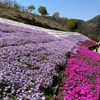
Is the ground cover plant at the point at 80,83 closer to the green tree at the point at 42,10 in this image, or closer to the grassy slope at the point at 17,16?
the grassy slope at the point at 17,16

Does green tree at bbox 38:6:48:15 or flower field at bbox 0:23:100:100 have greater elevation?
green tree at bbox 38:6:48:15

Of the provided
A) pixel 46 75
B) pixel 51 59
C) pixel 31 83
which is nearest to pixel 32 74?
pixel 46 75

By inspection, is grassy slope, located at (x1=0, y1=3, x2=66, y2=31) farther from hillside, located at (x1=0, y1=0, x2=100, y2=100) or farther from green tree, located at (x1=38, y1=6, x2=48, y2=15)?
hillside, located at (x1=0, y1=0, x2=100, y2=100)

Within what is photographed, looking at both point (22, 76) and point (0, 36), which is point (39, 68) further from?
point (0, 36)

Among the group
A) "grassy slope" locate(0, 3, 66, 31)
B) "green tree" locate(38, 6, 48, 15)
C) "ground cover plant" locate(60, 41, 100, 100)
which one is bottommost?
"ground cover plant" locate(60, 41, 100, 100)

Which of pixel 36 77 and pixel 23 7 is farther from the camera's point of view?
pixel 23 7

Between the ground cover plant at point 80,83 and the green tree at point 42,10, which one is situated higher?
the green tree at point 42,10

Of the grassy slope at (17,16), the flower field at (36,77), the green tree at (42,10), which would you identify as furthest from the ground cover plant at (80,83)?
the green tree at (42,10)

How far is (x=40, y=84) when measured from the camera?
8.64m

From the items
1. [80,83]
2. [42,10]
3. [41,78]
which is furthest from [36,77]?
[42,10]

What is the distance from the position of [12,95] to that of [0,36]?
909 cm

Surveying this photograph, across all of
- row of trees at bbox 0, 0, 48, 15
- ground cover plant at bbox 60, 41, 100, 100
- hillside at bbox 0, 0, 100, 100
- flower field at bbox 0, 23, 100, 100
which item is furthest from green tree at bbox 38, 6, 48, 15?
ground cover plant at bbox 60, 41, 100, 100

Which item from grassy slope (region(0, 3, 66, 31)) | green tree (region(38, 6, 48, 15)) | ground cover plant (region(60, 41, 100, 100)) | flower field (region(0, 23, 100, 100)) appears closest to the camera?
flower field (region(0, 23, 100, 100))

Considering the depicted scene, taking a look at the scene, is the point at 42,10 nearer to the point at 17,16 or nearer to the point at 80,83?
the point at 17,16
